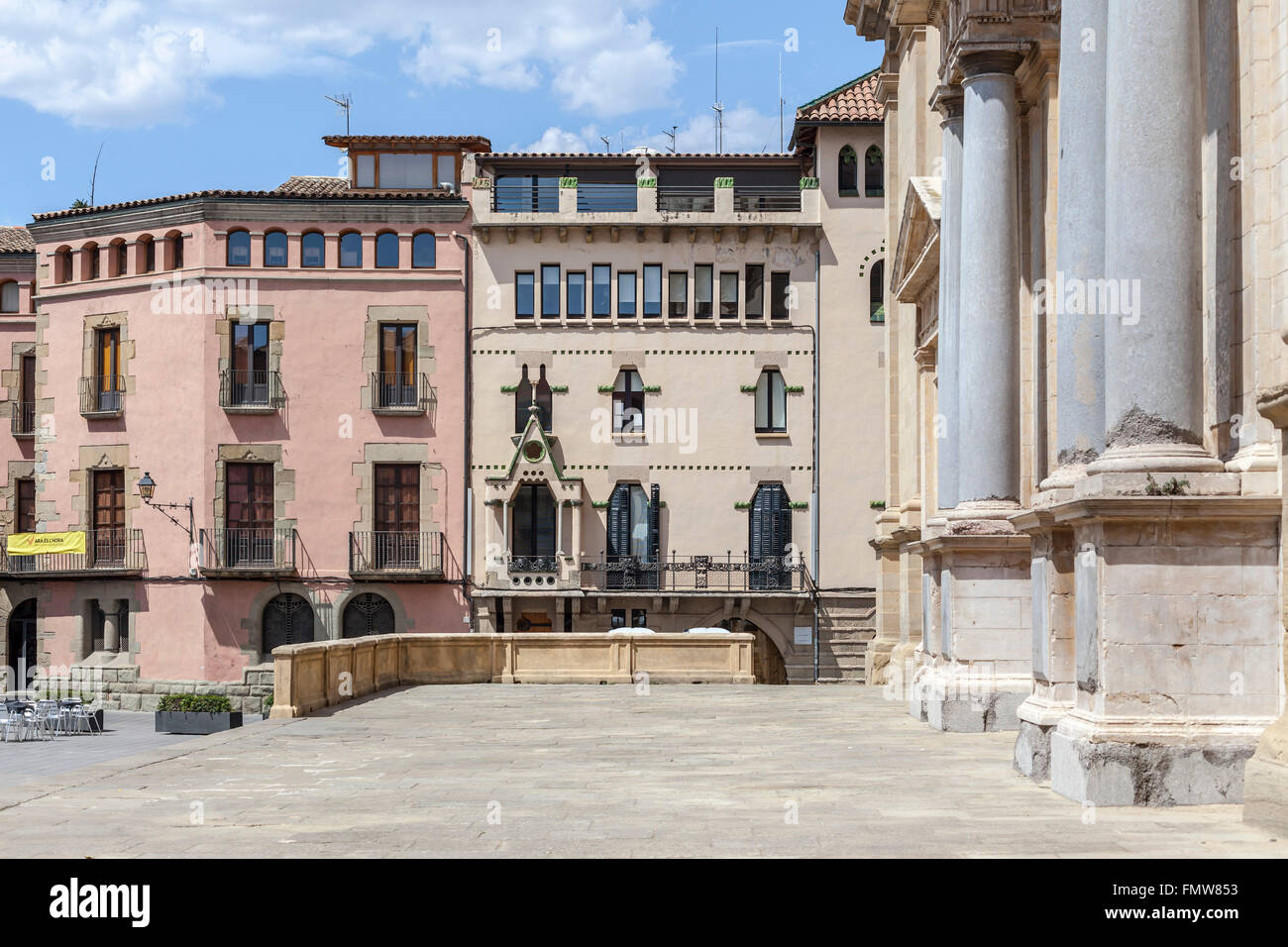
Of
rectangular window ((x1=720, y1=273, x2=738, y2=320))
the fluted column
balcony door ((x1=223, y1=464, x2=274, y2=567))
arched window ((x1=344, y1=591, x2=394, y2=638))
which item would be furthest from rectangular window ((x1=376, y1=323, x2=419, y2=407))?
the fluted column

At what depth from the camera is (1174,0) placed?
480 inches

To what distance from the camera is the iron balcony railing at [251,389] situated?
48.7 meters

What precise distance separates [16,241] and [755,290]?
26.3 metres

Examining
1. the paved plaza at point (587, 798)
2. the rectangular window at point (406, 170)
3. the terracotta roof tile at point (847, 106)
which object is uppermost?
the terracotta roof tile at point (847, 106)

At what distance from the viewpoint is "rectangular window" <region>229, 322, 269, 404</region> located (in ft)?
161

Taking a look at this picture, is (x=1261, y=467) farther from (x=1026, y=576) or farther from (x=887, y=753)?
(x=1026, y=576)

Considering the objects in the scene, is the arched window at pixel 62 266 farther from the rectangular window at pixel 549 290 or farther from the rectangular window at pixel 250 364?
the rectangular window at pixel 549 290

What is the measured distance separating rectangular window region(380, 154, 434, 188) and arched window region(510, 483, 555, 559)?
1121cm

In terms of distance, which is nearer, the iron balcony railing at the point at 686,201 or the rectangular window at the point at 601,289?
the iron balcony railing at the point at 686,201

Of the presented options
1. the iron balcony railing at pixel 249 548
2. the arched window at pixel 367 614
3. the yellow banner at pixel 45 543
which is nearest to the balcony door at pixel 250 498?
the iron balcony railing at pixel 249 548

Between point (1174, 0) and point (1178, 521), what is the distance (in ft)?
13.3

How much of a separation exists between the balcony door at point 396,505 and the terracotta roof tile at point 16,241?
15.8 m

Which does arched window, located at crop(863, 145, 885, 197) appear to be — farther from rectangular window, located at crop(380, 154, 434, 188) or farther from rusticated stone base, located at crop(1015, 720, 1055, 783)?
rusticated stone base, located at crop(1015, 720, 1055, 783)

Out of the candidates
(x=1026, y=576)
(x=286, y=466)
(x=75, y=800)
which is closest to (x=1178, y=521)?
(x=1026, y=576)
